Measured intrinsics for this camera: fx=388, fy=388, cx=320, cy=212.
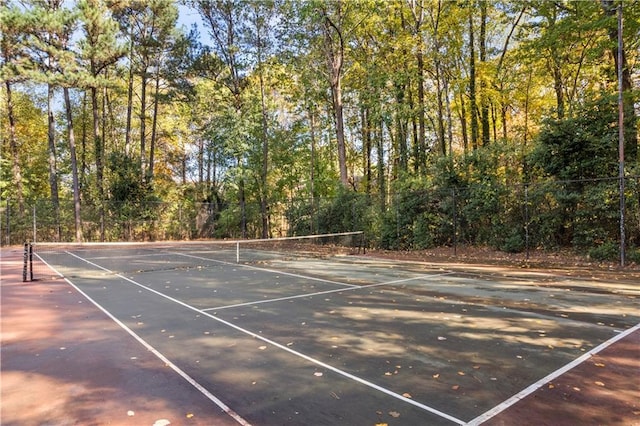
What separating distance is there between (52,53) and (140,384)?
22.7 metres

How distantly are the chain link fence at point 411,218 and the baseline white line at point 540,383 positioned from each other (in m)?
8.15

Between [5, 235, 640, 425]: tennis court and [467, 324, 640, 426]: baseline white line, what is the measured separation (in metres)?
0.02

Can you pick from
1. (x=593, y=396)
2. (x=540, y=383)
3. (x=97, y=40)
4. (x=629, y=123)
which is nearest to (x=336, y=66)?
(x=97, y=40)

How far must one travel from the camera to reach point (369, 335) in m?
5.38

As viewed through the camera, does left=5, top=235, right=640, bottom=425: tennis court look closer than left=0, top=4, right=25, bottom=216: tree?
Yes

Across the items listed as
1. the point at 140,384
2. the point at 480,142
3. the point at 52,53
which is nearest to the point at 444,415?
the point at 140,384

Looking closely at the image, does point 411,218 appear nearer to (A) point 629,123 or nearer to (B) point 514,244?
(B) point 514,244

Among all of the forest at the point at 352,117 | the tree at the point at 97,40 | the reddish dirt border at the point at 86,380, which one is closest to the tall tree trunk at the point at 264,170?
the forest at the point at 352,117

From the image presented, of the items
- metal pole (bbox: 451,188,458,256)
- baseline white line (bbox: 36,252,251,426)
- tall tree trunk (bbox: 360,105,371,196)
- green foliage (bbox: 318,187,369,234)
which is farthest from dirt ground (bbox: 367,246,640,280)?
tall tree trunk (bbox: 360,105,371,196)

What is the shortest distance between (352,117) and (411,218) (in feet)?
43.6

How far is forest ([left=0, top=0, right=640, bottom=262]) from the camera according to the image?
13445mm

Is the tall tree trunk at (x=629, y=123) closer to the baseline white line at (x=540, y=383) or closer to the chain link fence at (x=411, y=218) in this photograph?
the chain link fence at (x=411, y=218)

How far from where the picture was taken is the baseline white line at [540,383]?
3229 mm

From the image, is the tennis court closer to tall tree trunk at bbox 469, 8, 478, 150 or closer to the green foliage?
the green foliage
